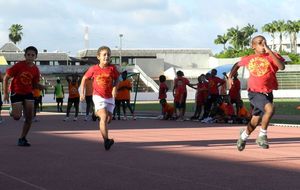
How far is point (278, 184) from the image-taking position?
7.20 m

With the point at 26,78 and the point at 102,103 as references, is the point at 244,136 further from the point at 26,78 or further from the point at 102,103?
the point at 26,78

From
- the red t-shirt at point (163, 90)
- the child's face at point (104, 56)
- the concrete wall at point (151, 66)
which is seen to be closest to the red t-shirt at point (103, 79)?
the child's face at point (104, 56)

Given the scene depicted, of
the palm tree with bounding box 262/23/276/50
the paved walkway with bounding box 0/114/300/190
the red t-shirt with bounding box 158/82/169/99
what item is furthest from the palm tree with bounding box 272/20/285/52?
the paved walkway with bounding box 0/114/300/190

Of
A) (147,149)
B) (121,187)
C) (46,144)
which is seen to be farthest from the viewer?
(46,144)

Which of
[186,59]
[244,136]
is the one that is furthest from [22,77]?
[186,59]

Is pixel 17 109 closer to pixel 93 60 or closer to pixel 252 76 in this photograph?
pixel 252 76

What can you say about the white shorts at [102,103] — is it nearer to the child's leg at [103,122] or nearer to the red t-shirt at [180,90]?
the child's leg at [103,122]

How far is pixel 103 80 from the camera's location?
11406 mm

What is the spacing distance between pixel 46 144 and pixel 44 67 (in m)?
61.5

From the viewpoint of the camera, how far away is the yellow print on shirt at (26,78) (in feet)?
39.3

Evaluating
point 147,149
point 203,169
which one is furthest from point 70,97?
point 203,169

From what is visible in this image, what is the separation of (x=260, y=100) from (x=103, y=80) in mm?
2882

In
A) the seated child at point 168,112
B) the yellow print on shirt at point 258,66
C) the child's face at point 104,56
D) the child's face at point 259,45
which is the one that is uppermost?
the child's face at point 259,45

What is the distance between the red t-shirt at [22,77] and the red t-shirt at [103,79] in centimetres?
130
